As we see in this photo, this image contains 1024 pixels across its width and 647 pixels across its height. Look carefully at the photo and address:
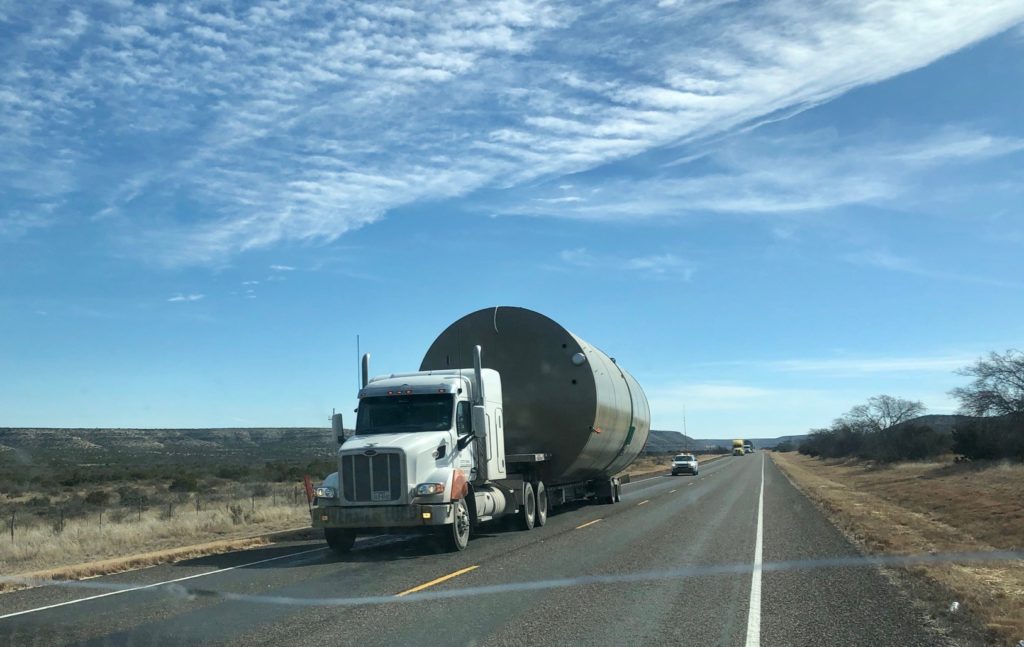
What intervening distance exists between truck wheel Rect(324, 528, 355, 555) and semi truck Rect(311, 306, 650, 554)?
0.07 feet

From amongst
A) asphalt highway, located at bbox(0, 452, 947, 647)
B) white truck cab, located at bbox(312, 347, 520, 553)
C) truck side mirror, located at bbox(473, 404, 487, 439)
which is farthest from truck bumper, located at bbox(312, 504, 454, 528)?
truck side mirror, located at bbox(473, 404, 487, 439)

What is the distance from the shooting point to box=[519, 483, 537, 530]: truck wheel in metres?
20.3

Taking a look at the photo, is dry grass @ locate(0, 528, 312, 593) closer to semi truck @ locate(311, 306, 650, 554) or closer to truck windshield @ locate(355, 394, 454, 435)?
semi truck @ locate(311, 306, 650, 554)

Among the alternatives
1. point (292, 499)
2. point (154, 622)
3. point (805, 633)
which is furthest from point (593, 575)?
point (292, 499)

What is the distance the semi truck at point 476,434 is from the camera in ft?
52.4

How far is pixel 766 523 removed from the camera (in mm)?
21734

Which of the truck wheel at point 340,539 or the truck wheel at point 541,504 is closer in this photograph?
the truck wheel at point 340,539

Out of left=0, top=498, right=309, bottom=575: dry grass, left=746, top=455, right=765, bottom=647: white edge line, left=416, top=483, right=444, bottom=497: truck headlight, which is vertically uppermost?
left=416, top=483, right=444, bottom=497: truck headlight

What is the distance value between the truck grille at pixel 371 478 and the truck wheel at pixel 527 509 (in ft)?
16.6

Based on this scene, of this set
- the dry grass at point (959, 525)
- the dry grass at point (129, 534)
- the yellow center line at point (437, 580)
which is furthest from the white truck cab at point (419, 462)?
the dry grass at point (959, 525)

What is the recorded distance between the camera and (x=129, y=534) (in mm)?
21438

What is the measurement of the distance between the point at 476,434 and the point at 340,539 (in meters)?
3.25

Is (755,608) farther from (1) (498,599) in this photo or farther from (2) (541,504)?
(2) (541,504)

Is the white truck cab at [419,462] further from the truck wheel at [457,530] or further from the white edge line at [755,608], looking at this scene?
the white edge line at [755,608]
